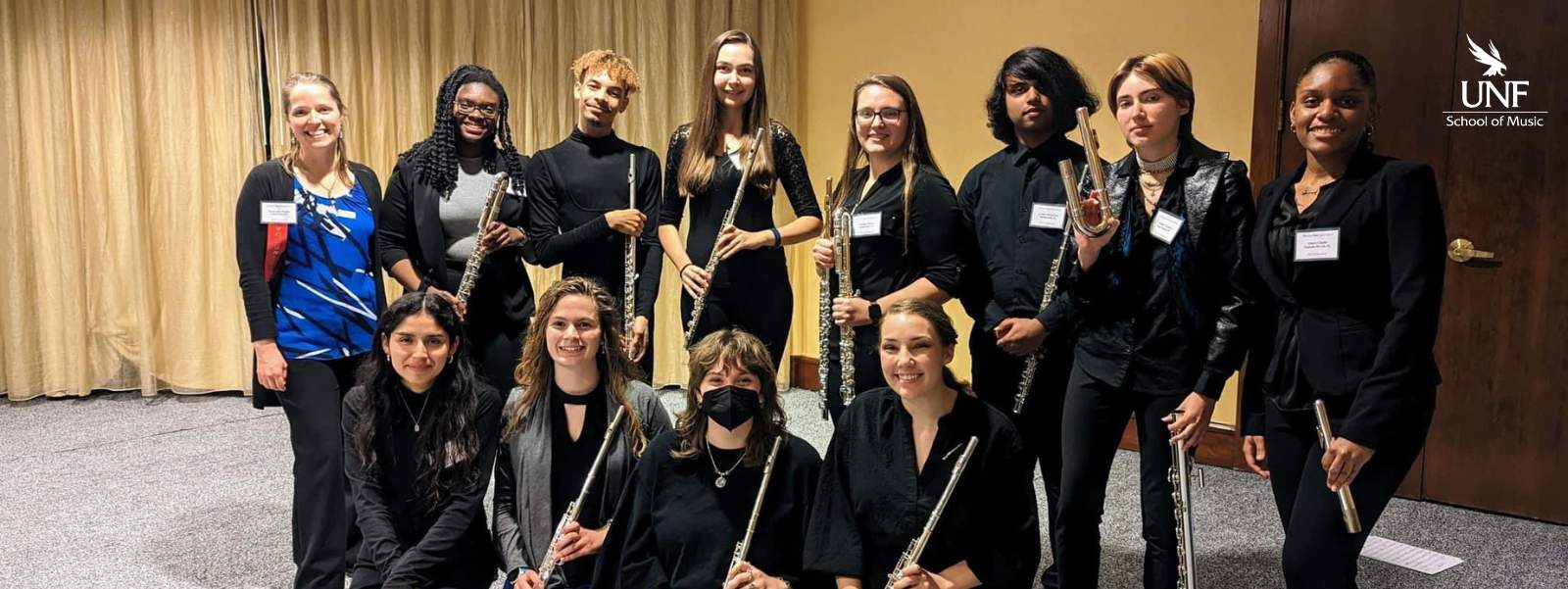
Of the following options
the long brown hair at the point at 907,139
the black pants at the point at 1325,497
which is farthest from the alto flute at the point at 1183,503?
the long brown hair at the point at 907,139

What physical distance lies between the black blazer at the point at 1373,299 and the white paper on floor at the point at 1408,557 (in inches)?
57.1

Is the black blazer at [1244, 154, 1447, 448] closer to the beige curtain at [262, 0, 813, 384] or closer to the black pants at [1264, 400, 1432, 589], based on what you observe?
the black pants at [1264, 400, 1432, 589]

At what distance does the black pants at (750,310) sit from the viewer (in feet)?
10.3

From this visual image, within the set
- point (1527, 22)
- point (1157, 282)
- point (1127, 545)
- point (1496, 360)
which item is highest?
point (1527, 22)

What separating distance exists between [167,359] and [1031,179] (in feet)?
13.8

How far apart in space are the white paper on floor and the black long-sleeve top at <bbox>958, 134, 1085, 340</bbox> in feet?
4.62

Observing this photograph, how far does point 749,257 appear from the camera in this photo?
3137 mm

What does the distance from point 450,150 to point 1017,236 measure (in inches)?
58.1

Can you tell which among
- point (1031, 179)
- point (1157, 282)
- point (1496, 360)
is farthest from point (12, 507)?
point (1496, 360)

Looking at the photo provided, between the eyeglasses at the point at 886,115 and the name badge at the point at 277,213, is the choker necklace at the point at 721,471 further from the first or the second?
the name badge at the point at 277,213

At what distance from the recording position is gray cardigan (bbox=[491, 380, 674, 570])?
274 centimetres

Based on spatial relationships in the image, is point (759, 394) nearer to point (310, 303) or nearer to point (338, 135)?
point (310, 303)

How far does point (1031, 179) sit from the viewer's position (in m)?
2.82

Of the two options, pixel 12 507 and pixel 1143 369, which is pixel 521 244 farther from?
pixel 12 507
